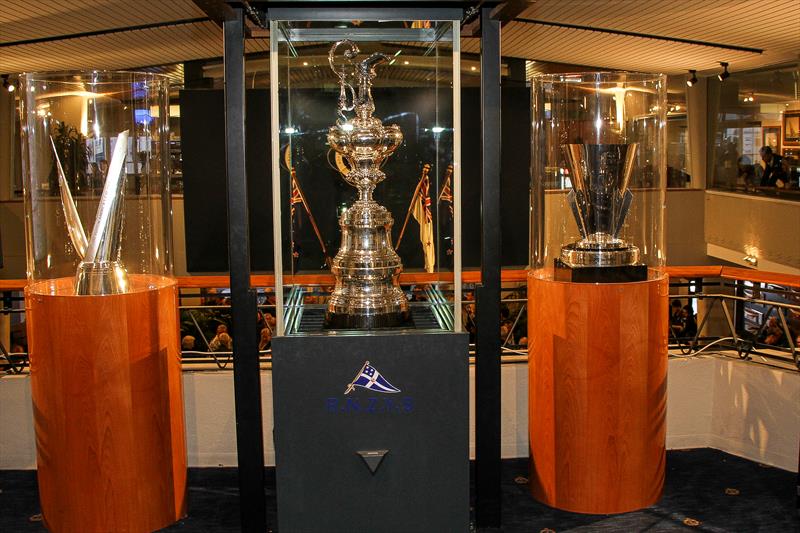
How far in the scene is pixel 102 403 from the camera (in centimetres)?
335

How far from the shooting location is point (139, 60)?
1107 centimetres

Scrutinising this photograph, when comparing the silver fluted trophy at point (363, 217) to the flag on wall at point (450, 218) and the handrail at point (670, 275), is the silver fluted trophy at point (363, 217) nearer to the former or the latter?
the flag on wall at point (450, 218)

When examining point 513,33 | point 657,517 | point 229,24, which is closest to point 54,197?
point 229,24

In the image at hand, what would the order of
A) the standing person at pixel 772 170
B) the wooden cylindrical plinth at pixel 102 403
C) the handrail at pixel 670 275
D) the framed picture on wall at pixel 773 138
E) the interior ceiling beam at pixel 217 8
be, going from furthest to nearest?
1. the framed picture on wall at pixel 773 138
2. the standing person at pixel 772 170
3. the handrail at pixel 670 275
4. the wooden cylindrical plinth at pixel 102 403
5. the interior ceiling beam at pixel 217 8

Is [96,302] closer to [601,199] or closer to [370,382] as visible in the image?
[370,382]

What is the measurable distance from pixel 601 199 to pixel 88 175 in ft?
6.71

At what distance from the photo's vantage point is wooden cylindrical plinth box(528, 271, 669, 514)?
11.8ft

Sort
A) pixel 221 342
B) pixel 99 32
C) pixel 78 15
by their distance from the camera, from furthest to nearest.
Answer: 1. pixel 99 32
2. pixel 78 15
3. pixel 221 342

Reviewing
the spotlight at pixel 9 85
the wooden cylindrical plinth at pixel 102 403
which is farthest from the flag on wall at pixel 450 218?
the spotlight at pixel 9 85

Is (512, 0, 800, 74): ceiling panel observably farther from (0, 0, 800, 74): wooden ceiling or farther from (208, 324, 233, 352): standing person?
(208, 324, 233, 352): standing person

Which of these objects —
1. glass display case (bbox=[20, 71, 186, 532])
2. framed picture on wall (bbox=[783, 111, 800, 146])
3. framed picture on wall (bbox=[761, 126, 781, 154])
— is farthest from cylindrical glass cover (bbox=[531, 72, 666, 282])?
framed picture on wall (bbox=[761, 126, 781, 154])

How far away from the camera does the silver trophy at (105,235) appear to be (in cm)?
334

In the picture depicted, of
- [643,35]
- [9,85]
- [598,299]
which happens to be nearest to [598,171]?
[598,299]

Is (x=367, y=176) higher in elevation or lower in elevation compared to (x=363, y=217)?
higher
